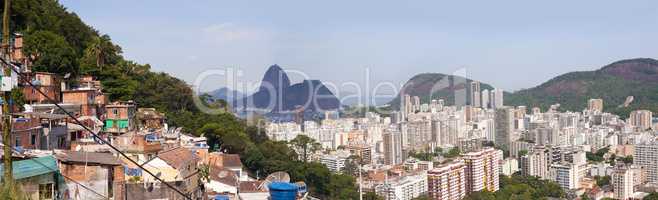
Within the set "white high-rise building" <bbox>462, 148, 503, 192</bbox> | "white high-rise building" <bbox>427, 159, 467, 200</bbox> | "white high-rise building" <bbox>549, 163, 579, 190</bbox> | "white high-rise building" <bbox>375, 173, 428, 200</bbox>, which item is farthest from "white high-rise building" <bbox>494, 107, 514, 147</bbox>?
"white high-rise building" <bbox>375, 173, 428, 200</bbox>

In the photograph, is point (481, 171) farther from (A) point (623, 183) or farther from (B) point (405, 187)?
(A) point (623, 183)

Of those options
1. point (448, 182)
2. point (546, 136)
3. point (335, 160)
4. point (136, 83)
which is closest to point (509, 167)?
point (448, 182)

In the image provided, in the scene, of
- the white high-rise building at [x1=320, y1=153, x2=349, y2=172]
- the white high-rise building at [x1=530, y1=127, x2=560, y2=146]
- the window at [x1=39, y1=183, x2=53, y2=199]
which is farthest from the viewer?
the white high-rise building at [x1=530, y1=127, x2=560, y2=146]

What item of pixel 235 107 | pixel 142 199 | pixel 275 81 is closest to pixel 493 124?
pixel 275 81

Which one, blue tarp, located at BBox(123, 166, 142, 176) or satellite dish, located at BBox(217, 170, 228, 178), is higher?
blue tarp, located at BBox(123, 166, 142, 176)

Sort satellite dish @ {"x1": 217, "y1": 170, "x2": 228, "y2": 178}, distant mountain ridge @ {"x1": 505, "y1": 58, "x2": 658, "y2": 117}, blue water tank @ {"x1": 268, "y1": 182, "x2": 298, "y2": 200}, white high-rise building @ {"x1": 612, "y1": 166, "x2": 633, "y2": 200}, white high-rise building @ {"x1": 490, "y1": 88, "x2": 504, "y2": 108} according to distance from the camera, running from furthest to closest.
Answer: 1. distant mountain ridge @ {"x1": 505, "y1": 58, "x2": 658, "y2": 117}
2. white high-rise building @ {"x1": 490, "y1": 88, "x2": 504, "y2": 108}
3. white high-rise building @ {"x1": 612, "y1": 166, "x2": 633, "y2": 200}
4. satellite dish @ {"x1": 217, "y1": 170, "x2": 228, "y2": 178}
5. blue water tank @ {"x1": 268, "y1": 182, "x2": 298, "y2": 200}

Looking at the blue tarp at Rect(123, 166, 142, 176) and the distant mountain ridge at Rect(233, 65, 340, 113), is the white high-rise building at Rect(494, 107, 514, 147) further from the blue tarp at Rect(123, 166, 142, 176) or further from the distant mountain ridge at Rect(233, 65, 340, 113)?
the blue tarp at Rect(123, 166, 142, 176)
